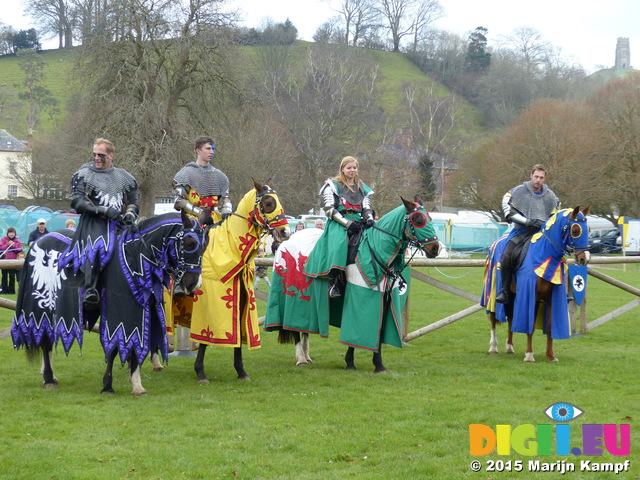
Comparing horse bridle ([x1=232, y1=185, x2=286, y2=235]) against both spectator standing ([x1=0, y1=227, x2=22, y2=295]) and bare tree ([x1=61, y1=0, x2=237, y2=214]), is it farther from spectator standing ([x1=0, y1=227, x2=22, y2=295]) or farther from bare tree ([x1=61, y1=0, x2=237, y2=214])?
bare tree ([x1=61, y1=0, x2=237, y2=214])

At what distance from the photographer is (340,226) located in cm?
916

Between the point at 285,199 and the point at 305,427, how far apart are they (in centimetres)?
3935

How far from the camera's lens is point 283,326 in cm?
961

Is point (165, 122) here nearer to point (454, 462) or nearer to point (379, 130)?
point (379, 130)

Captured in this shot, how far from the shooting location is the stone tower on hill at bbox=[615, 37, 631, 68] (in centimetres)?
16100

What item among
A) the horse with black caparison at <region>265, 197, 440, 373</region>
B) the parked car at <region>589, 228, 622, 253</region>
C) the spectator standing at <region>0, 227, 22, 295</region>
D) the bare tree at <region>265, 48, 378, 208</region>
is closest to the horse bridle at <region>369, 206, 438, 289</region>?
the horse with black caparison at <region>265, 197, 440, 373</region>

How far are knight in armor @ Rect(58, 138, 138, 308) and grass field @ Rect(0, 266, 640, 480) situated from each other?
1317 millimetres

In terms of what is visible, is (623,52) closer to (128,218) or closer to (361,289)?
(361,289)

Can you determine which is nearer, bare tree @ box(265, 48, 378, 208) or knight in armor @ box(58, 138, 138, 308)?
knight in armor @ box(58, 138, 138, 308)

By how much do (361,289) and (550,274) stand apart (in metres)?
2.61

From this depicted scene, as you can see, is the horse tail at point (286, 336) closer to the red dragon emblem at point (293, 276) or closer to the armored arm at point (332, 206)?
the red dragon emblem at point (293, 276)

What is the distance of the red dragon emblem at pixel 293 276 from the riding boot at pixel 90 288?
113 inches

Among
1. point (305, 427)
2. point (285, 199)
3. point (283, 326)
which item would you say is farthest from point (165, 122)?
point (305, 427)

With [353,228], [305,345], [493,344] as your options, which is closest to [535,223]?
[493,344]
